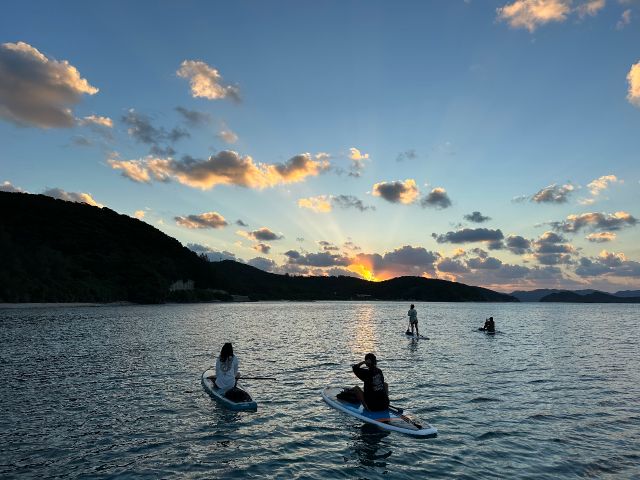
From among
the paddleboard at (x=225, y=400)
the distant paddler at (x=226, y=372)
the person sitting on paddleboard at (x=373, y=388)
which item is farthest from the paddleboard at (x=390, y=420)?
the distant paddler at (x=226, y=372)

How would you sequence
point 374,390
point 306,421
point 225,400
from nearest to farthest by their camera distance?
point 374,390 → point 306,421 → point 225,400

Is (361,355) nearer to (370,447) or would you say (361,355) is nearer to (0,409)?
(370,447)

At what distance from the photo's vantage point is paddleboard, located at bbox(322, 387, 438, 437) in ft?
56.3

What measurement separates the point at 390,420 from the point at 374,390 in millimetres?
1399

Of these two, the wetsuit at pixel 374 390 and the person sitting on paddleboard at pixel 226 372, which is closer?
the wetsuit at pixel 374 390

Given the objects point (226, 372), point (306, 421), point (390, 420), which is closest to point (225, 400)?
point (226, 372)

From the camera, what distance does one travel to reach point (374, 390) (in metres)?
19.0

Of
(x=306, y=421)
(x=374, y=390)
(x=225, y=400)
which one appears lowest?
(x=306, y=421)

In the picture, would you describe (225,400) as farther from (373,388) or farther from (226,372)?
(373,388)

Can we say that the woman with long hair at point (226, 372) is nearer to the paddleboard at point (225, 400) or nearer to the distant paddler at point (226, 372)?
the distant paddler at point (226, 372)

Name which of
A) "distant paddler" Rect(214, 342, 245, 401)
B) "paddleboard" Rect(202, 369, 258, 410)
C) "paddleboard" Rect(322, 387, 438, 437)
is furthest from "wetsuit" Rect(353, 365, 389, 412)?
"distant paddler" Rect(214, 342, 245, 401)

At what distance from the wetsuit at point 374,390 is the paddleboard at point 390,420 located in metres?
0.28

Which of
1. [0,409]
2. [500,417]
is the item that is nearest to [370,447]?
[500,417]

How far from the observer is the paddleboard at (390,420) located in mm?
17172
